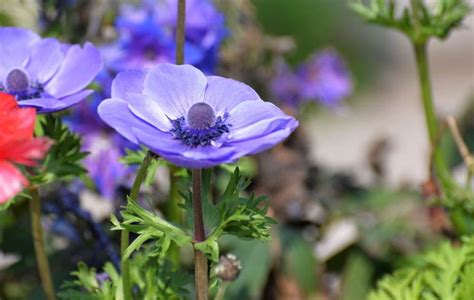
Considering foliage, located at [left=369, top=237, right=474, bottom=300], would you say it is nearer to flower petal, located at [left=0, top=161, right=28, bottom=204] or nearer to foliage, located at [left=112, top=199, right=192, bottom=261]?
foliage, located at [left=112, top=199, right=192, bottom=261]

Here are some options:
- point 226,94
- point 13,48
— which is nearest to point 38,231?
point 13,48

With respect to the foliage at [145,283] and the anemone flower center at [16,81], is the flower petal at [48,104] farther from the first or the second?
the foliage at [145,283]

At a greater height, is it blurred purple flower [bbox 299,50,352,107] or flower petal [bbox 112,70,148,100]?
flower petal [bbox 112,70,148,100]

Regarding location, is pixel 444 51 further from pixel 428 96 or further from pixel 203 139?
pixel 203 139

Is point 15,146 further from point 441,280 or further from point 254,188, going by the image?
point 254,188

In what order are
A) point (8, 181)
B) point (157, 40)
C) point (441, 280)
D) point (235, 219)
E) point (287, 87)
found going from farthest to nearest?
point (287, 87), point (157, 40), point (441, 280), point (235, 219), point (8, 181)

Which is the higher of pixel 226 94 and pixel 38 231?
pixel 226 94

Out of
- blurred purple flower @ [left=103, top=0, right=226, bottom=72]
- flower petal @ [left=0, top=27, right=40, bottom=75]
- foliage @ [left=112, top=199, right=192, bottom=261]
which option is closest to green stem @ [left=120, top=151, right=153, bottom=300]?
foliage @ [left=112, top=199, right=192, bottom=261]
